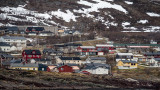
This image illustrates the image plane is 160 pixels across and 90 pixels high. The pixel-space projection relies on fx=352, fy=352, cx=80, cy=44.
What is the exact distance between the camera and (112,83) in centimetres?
5656

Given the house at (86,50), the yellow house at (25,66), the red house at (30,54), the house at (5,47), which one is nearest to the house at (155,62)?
the house at (86,50)

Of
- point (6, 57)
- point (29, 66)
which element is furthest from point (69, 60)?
point (6, 57)

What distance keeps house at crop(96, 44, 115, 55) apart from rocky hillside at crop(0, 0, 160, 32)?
3219 cm

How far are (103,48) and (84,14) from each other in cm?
5363

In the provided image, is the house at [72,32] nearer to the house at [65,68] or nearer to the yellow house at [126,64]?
the yellow house at [126,64]

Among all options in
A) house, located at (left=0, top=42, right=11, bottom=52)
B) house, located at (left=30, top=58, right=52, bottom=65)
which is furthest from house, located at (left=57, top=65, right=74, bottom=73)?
house, located at (left=0, top=42, right=11, bottom=52)

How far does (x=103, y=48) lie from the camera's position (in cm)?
9019

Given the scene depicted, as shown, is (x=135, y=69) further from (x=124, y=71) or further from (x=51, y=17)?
(x=51, y=17)

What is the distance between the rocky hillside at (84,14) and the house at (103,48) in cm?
3219

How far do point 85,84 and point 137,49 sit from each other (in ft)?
142

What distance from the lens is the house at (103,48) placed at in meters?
87.7

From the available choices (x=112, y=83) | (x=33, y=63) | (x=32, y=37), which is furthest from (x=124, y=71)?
(x=32, y=37)

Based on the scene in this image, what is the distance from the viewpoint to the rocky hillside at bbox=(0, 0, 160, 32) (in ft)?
419

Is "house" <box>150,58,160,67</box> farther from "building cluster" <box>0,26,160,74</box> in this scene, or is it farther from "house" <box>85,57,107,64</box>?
"house" <box>85,57,107,64</box>
